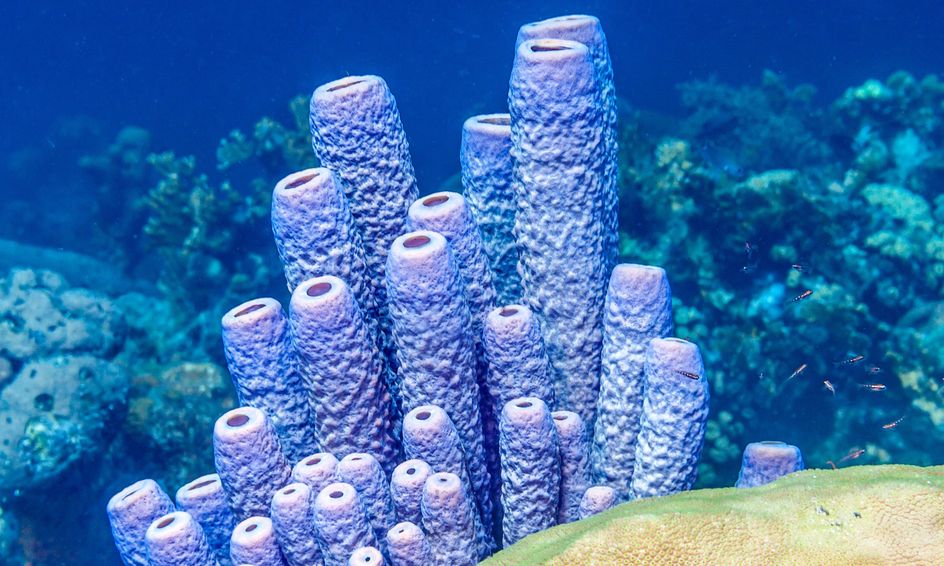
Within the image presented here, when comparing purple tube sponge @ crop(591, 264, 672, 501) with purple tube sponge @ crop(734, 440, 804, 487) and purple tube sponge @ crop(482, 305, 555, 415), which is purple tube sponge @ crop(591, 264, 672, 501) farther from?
purple tube sponge @ crop(734, 440, 804, 487)

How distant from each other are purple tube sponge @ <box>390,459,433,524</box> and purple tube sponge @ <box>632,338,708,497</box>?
33.9 inches

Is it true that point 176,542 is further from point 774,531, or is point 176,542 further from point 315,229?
point 774,531

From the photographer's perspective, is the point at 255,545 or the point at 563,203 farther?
the point at 563,203

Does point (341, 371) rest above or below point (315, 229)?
below

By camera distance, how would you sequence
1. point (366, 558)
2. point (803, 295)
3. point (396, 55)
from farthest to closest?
point (396, 55), point (803, 295), point (366, 558)

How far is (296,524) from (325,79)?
2606cm

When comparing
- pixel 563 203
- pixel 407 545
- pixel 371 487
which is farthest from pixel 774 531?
pixel 563 203

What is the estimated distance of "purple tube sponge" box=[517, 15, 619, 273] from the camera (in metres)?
2.77

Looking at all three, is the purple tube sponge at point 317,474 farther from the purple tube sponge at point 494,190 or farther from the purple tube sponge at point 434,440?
the purple tube sponge at point 494,190

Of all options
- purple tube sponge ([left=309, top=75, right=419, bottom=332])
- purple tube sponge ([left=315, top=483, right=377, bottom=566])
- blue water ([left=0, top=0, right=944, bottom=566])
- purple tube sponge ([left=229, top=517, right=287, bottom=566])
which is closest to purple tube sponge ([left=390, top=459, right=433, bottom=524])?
purple tube sponge ([left=315, top=483, right=377, bottom=566])

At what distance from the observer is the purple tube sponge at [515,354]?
8.09 ft

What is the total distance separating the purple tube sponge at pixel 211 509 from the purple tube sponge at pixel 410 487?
2.50 feet

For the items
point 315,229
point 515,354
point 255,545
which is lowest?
point 255,545

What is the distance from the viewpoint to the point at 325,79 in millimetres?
26109
